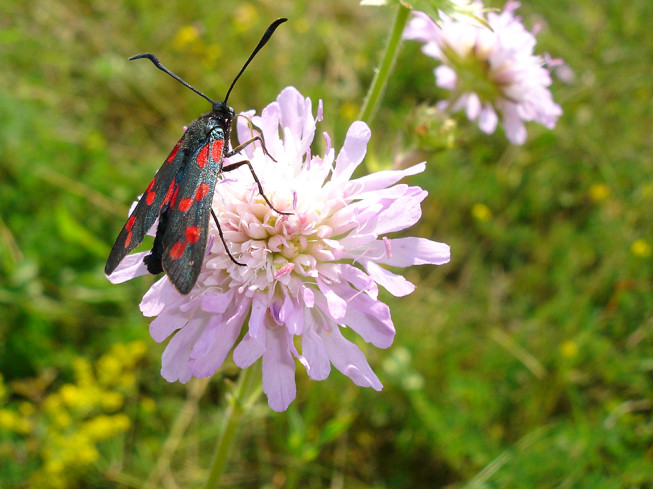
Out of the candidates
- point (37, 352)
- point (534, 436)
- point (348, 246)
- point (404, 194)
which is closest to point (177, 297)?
point (348, 246)

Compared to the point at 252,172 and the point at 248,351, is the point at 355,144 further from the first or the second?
the point at 248,351

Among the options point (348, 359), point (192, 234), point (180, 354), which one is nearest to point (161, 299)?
point (180, 354)

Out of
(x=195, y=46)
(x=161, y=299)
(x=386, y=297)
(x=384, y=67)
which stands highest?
(x=195, y=46)

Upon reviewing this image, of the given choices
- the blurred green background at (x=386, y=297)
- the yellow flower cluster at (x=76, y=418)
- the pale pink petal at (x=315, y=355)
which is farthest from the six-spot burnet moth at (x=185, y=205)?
the yellow flower cluster at (x=76, y=418)

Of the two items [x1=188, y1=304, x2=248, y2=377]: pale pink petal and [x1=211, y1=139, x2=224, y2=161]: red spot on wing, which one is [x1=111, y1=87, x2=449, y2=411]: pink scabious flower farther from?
[x1=211, y1=139, x2=224, y2=161]: red spot on wing

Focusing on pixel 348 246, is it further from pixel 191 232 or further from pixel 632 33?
pixel 632 33

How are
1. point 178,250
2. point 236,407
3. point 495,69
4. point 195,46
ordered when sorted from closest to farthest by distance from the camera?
point 178,250
point 236,407
point 495,69
point 195,46
